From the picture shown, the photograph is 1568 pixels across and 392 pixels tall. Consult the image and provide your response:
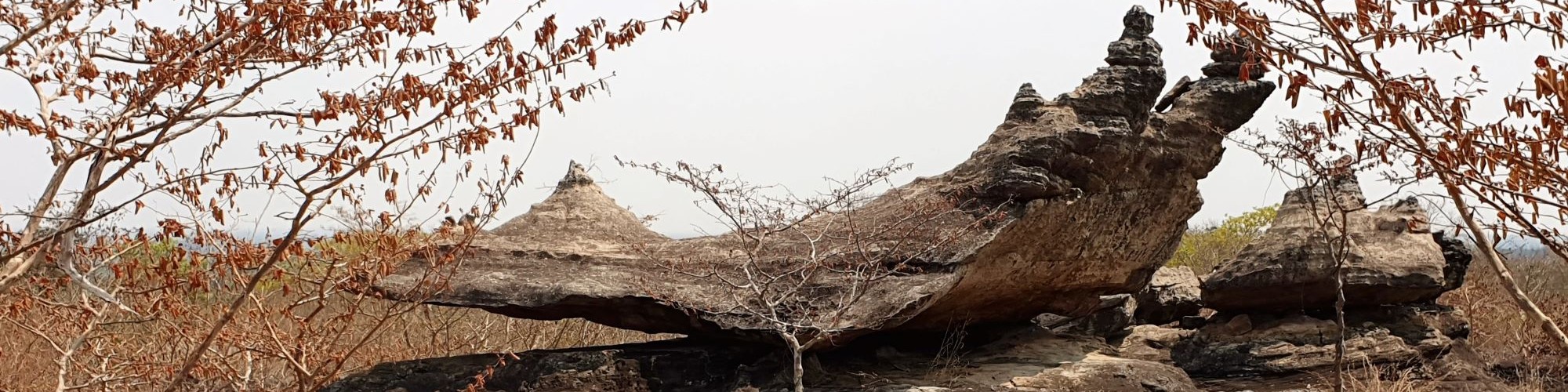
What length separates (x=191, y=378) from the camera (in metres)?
8.73

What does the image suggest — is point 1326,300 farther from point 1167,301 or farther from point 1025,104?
point 1025,104

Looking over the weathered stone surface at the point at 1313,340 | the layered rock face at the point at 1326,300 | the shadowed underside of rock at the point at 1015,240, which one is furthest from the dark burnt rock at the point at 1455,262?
the shadowed underside of rock at the point at 1015,240

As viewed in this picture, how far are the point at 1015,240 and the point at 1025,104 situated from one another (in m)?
1.17

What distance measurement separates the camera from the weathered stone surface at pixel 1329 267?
408 inches

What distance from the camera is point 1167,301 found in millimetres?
12102

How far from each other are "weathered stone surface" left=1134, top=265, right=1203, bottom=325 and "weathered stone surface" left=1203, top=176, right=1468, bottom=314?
1059mm

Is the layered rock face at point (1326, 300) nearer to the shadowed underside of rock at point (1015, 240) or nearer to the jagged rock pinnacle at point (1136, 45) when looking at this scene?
the shadowed underside of rock at point (1015, 240)

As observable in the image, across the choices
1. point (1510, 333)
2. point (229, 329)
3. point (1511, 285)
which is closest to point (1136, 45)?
point (1511, 285)

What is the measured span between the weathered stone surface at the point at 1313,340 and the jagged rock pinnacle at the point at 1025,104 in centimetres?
301

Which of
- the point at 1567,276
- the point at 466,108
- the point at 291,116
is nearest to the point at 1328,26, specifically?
the point at 466,108

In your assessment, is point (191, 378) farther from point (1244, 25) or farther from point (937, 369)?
point (1244, 25)

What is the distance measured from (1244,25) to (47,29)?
168 inches

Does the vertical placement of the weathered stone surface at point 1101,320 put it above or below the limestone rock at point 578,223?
below

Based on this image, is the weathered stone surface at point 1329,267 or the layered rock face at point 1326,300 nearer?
the layered rock face at point 1326,300
